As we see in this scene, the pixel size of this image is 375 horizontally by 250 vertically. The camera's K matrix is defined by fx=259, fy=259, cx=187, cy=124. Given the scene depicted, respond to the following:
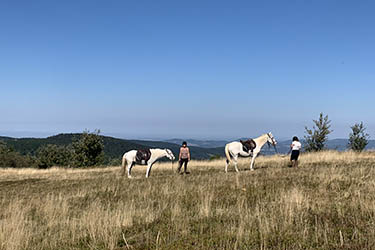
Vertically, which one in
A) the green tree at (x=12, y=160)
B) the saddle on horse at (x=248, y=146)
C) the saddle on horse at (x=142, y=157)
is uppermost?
the saddle on horse at (x=248, y=146)

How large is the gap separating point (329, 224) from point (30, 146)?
208 metres

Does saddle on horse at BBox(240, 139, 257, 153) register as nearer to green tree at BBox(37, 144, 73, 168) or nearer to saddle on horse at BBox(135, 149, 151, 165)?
saddle on horse at BBox(135, 149, 151, 165)

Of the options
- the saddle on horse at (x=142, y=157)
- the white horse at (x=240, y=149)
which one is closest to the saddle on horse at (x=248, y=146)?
the white horse at (x=240, y=149)

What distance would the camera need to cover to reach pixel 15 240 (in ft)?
19.0

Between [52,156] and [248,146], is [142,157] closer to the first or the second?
[248,146]

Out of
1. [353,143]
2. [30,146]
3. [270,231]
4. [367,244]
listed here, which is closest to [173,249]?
[270,231]

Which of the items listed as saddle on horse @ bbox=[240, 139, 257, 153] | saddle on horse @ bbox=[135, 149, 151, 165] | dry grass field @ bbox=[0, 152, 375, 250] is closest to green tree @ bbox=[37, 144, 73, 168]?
saddle on horse @ bbox=[135, 149, 151, 165]

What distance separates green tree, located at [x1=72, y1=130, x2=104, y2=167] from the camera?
5209 cm

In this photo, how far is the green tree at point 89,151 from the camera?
52.1 m

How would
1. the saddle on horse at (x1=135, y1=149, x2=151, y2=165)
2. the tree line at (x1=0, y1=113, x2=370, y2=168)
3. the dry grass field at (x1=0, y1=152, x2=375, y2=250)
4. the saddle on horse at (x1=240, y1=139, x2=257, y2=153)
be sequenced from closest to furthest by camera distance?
the dry grass field at (x1=0, y1=152, x2=375, y2=250) → the saddle on horse at (x1=240, y1=139, x2=257, y2=153) → the saddle on horse at (x1=135, y1=149, x2=151, y2=165) → the tree line at (x1=0, y1=113, x2=370, y2=168)

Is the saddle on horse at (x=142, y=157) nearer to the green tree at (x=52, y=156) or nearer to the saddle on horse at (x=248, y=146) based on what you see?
the saddle on horse at (x=248, y=146)

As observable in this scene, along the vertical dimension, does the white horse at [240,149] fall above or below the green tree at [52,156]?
above

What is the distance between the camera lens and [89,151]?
52750mm

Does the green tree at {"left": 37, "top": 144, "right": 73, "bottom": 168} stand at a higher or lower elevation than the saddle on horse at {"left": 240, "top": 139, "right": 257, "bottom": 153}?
lower
